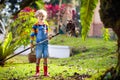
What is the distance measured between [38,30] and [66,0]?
17322mm

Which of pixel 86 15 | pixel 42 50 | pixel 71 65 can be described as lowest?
pixel 71 65

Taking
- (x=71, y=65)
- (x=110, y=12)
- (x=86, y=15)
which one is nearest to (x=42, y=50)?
(x=71, y=65)

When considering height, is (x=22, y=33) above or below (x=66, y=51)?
above

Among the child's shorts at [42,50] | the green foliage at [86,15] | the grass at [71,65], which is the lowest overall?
the grass at [71,65]

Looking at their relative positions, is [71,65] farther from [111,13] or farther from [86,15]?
[111,13]

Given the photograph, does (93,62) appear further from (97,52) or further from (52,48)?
(52,48)

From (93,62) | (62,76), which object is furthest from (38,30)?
(93,62)

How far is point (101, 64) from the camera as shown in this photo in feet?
35.1

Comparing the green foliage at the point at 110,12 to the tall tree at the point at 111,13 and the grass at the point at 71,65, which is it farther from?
the grass at the point at 71,65

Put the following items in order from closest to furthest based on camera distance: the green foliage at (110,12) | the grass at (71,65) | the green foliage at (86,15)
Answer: the green foliage at (110,12), the green foliage at (86,15), the grass at (71,65)

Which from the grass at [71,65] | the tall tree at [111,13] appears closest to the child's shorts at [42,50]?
the grass at [71,65]

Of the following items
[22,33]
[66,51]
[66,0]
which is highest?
[66,0]

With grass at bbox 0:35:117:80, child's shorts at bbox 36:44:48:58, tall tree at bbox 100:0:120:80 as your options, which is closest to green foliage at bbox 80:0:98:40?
tall tree at bbox 100:0:120:80

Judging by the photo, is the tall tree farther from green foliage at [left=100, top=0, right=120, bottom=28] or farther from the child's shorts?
the child's shorts
